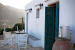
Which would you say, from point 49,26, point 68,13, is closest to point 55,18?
point 49,26

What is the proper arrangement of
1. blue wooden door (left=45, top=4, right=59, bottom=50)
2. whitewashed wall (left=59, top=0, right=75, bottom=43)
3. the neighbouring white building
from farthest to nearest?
1. blue wooden door (left=45, top=4, right=59, bottom=50)
2. the neighbouring white building
3. whitewashed wall (left=59, top=0, right=75, bottom=43)

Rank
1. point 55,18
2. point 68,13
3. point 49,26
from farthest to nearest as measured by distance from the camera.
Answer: point 55,18
point 49,26
point 68,13

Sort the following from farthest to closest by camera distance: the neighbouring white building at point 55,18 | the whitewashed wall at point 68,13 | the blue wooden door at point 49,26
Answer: the blue wooden door at point 49,26 < the neighbouring white building at point 55,18 < the whitewashed wall at point 68,13

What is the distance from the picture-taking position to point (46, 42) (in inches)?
227

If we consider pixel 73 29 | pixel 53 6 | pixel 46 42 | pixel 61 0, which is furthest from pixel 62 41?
pixel 53 6

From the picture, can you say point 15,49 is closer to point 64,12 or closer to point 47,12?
point 47,12

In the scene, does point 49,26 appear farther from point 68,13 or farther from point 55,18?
point 68,13

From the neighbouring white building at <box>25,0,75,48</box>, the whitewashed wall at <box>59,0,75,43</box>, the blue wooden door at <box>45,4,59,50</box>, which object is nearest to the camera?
the whitewashed wall at <box>59,0,75,43</box>

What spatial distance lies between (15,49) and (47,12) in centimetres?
274

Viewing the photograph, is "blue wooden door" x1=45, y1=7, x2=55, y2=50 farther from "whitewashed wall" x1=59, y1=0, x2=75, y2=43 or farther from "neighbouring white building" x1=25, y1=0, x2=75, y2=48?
"whitewashed wall" x1=59, y1=0, x2=75, y2=43

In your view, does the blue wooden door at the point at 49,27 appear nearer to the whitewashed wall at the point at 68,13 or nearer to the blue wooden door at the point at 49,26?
the blue wooden door at the point at 49,26

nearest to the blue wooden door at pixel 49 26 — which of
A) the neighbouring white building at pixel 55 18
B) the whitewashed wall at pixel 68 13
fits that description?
the neighbouring white building at pixel 55 18

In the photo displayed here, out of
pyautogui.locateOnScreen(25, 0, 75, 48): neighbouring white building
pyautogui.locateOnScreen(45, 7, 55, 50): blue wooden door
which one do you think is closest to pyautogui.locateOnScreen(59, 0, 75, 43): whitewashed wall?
pyautogui.locateOnScreen(25, 0, 75, 48): neighbouring white building

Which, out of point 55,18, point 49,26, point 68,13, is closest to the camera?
point 68,13
